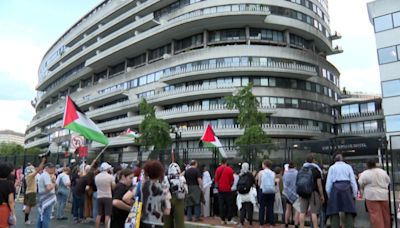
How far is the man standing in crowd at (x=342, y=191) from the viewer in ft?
30.2

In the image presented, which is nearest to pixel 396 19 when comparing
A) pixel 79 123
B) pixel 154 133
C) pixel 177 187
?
pixel 154 133

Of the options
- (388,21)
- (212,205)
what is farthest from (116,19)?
(212,205)

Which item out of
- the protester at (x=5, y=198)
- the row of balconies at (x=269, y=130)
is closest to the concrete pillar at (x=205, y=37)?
the row of balconies at (x=269, y=130)

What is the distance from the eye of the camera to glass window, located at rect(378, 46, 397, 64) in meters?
42.0

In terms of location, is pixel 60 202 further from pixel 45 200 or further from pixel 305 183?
pixel 305 183

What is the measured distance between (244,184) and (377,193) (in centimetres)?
360

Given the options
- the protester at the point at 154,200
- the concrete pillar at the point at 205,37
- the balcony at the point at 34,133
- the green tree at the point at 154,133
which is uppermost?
the concrete pillar at the point at 205,37

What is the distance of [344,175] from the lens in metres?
9.23

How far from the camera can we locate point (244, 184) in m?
11.5

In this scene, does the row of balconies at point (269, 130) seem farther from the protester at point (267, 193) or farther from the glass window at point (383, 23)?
the protester at point (267, 193)

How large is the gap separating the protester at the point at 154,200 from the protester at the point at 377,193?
5225 millimetres

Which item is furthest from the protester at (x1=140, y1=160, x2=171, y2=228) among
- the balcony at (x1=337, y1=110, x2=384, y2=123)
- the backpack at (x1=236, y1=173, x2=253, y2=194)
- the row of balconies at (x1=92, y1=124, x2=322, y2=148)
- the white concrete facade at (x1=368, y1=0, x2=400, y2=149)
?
the balcony at (x1=337, y1=110, x2=384, y2=123)

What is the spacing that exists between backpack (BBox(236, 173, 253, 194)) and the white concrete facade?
34.3 m

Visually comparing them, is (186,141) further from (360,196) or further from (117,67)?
(360,196)
